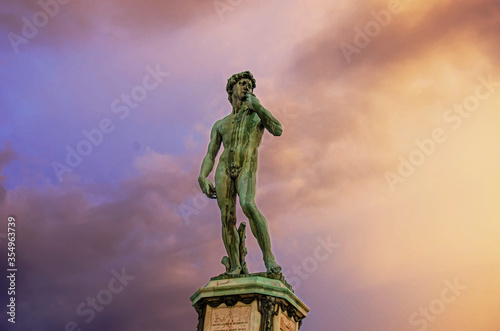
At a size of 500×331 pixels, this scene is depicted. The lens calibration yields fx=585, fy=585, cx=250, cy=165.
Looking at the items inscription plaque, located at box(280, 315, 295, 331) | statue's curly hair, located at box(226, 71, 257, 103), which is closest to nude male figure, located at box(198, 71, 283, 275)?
statue's curly hair, located at box(226, 71, 257, 103)

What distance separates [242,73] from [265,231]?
3624 millimetres

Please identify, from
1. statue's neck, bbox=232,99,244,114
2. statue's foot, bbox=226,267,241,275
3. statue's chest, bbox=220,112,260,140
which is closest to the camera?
statue's foot, bbox=226,267,241,275

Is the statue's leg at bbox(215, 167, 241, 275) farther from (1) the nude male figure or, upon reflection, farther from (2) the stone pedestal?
(2) the stone pedestal

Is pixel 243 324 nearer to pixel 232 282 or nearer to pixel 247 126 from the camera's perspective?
pixel 232 282

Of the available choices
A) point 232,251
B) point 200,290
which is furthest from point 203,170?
point 200,290

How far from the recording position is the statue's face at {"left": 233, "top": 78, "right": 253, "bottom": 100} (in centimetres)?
1273

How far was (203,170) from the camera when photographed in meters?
12.7

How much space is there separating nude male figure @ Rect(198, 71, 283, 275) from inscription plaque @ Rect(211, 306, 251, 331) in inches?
37.3

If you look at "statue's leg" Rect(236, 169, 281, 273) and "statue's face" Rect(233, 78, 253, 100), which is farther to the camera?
"statue's face" Rect(233, 78, 253, 100)

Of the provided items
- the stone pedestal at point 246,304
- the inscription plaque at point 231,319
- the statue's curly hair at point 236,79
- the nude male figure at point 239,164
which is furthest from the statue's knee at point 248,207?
the statue's curly hair at point 236,79

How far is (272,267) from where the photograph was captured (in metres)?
11.0

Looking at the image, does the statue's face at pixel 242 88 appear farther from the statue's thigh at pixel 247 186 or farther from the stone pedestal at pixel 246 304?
the stone pedestal at pixel 246 304

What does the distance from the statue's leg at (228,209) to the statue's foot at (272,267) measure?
80cm

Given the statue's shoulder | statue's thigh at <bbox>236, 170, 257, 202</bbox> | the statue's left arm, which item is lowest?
statue's thigh at <bbox>236, 170, 257, 202</bbox>
